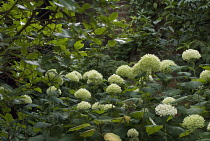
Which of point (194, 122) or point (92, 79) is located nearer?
point (194, 122)

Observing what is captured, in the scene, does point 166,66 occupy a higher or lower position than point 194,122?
higher

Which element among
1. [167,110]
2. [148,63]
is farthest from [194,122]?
[148,63]

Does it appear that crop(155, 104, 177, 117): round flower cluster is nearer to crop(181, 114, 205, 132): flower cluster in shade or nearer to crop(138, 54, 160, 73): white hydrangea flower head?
crop(181, 114, 205, 132): flower cluster in shade

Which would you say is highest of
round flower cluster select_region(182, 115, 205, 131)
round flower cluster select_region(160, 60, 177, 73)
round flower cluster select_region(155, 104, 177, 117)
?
round flower cluster select_region(160, 60, 177, 73)

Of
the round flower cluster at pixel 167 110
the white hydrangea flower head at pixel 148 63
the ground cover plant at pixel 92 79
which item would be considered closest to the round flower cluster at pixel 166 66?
the ground cover plant at pixel 92 79

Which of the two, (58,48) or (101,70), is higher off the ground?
(58,48)

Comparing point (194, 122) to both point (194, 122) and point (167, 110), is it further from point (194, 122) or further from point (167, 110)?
point (167, 110)

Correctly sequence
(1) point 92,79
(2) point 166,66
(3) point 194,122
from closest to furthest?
(3) point 194,122
(2) point 166,66
(1) point 92,79

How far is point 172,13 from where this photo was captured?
13.8 ft

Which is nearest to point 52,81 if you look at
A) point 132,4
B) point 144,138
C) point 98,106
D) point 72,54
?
point 72,54

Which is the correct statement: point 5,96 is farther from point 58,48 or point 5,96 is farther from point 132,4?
point 132,4

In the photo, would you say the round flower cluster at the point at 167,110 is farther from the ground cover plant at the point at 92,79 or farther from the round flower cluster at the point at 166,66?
the round flower cluster at the point at 166,66

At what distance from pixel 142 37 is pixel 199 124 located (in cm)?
286

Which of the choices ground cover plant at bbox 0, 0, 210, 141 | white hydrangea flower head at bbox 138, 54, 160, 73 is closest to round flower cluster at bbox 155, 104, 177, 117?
ground cover plant at bbox 0, 0, 210, 141
